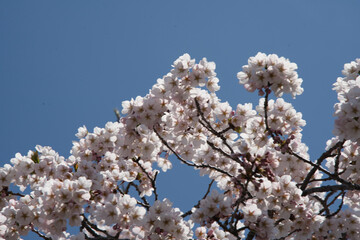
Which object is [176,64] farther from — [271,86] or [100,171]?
[100,171]

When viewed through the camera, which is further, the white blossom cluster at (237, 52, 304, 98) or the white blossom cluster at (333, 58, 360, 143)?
the white blossom cluster at (237, 52, 304, 98)

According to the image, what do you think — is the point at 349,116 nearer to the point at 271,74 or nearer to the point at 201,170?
the point at 271,74

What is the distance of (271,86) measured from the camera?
17.4 ft

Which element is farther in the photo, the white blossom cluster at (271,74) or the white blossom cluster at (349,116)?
the white blossom cluster at (271,74)

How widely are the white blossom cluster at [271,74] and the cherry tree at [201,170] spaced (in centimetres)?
1

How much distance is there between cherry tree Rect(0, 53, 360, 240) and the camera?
4973mm

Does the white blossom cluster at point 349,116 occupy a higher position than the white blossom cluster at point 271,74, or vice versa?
the white blossom cluster at point 271,74

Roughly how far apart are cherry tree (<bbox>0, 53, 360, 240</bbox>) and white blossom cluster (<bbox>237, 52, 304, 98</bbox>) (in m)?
0.01

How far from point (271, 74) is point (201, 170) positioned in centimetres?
269

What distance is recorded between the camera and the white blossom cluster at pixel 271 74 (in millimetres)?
5219

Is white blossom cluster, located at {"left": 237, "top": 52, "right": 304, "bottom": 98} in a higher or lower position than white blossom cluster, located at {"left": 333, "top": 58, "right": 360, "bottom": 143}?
higher

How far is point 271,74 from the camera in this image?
5.23 meters

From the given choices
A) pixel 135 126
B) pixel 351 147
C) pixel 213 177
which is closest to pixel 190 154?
pixel 213 177

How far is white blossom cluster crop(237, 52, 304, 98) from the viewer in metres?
5.22
